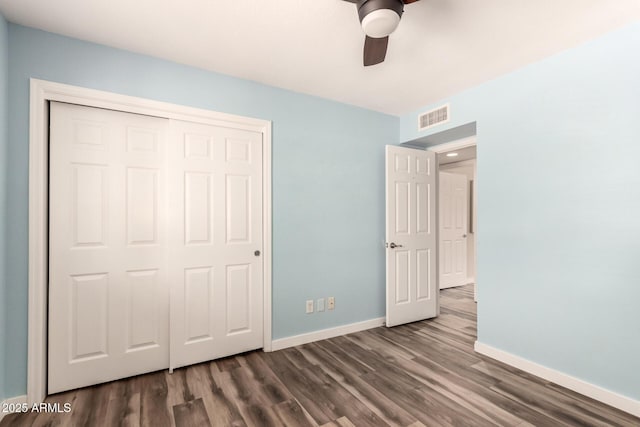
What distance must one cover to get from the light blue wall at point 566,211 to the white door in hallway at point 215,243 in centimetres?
211

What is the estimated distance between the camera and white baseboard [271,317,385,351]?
9.12ft

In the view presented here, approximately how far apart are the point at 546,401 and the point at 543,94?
222cm

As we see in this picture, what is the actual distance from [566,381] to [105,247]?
11.5ft

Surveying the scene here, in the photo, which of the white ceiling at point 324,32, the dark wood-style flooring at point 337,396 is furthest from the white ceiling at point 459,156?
the dark wood-style flooring at point 337,396

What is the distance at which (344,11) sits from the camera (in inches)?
69.5

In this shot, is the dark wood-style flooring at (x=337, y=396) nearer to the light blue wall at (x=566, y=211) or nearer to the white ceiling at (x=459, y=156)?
the light blue wall at (x=566, y=211)

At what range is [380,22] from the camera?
4.78 feet

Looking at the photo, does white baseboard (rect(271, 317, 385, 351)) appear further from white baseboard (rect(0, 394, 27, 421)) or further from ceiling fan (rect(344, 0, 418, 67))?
ceiling fan (rect(344, 0, 418, 67))

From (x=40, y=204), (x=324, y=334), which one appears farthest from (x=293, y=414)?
(x=40, y=204)

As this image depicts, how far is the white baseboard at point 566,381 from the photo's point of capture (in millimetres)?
1888

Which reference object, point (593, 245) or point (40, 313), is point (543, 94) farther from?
Result: point (40, 313)

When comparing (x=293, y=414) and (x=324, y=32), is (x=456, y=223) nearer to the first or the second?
(x=324, y=32)

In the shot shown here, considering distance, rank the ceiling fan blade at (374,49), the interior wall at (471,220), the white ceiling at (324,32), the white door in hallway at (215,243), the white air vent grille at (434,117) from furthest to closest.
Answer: the interior wall at (471,220), the white air vent grille at (434,117), the white door in hallway at (215,243), the white ceiling at (324,32), the ceiling fan blade at (374,49)

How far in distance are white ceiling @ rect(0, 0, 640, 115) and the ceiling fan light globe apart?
0.33m
